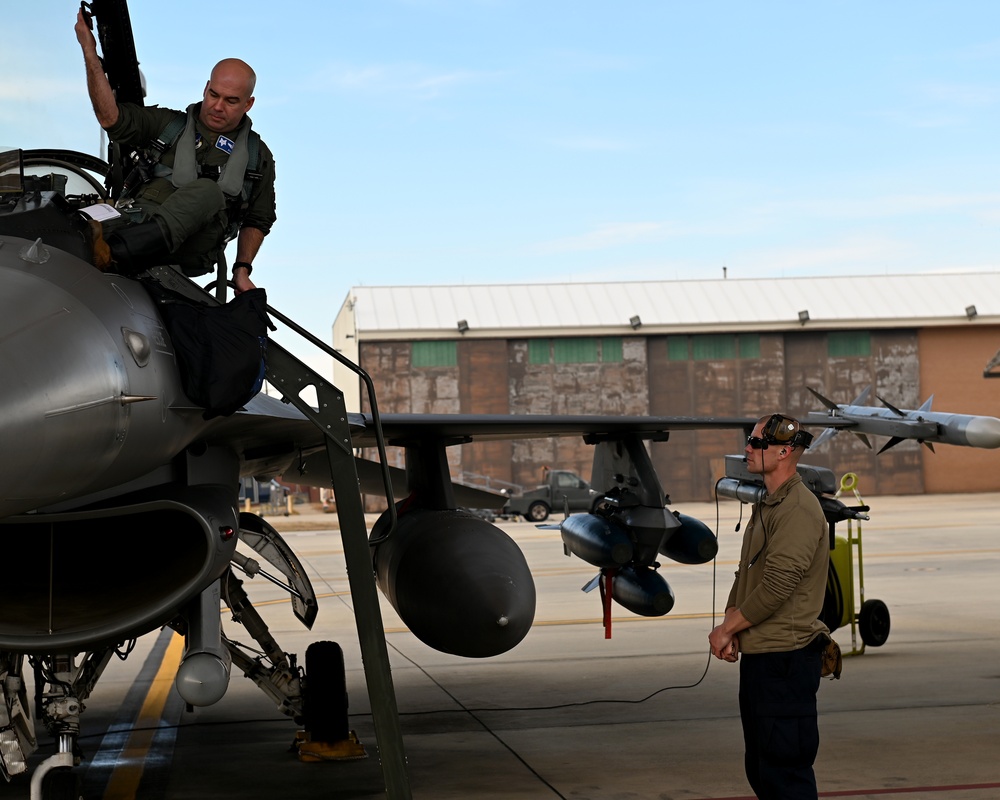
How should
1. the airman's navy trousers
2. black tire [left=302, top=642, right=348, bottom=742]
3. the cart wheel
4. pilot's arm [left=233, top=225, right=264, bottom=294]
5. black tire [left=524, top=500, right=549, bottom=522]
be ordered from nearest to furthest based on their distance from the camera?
the airman's navy trousers, pilot's arm [left=233, top=225, right=264, bottom=294], black tire [left=302, top=642, right=348, bottom=742], the cart wheel, black tire [left=524, top=500, right=549, bottom=522]

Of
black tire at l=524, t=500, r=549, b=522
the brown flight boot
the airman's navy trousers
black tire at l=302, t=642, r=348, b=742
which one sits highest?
the brown flight boot

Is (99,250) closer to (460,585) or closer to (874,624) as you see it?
(460,585)

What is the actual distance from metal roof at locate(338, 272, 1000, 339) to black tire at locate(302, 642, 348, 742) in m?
32.0

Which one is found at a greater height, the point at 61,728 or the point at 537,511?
the point at 61,728

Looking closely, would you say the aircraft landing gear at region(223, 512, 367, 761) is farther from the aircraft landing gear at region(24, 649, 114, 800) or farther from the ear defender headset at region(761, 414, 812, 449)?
the ear defender headset at region(761, 414, 812, 449)

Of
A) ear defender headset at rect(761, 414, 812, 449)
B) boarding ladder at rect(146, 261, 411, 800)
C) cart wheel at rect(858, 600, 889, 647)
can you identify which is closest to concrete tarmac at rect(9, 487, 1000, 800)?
cart wheel at rect(858, 600, 889, 647)

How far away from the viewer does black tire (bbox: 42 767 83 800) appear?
508 centimetres

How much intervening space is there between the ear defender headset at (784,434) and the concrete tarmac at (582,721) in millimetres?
2221

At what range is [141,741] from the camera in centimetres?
841

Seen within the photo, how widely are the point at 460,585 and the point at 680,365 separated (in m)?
34.2

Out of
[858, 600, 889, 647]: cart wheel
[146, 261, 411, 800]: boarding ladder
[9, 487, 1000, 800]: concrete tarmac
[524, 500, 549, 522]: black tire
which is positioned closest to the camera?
[146, 261, 411, 800]: boarding ladder

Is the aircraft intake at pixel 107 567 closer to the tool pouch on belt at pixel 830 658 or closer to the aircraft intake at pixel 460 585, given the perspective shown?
the aircraft intake at pixel 460 585

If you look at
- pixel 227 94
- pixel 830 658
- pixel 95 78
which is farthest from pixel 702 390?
pixel 95 78

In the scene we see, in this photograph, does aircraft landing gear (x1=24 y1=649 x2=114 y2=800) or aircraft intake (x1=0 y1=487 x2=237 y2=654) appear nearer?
aircraft intake (x1=0 y1=487 x2=237 y2=654)
